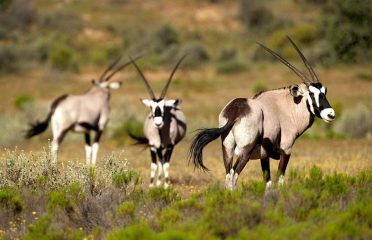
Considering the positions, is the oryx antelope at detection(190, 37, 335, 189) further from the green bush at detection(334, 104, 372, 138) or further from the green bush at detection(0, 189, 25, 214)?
the green bush at detection(334, 104, 372, 138)

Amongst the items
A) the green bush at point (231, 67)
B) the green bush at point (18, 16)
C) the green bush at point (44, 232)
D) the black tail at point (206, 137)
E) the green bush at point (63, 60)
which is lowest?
the green bush at point (44, 232)

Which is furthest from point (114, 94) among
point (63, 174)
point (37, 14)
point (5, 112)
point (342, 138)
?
point (37, 14)

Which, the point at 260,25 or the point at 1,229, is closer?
the point at 1,229

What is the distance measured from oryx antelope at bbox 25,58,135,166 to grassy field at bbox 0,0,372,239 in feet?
1.56

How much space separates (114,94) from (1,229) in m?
22.4

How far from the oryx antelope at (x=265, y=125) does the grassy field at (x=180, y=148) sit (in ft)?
1.23

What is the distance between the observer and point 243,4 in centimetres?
6538

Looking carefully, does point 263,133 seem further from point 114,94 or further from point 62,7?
point 62,7

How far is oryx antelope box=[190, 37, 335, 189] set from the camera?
755 centimetres

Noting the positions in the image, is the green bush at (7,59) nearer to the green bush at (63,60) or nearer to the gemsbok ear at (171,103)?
the green bush at (63,60)

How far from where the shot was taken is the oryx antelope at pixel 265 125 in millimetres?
7555

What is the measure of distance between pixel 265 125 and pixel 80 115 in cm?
608

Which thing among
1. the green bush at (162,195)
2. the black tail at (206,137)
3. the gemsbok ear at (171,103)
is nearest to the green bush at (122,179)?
the green bush at (162,195)

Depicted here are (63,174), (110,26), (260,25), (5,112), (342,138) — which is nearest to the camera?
(63,174)
